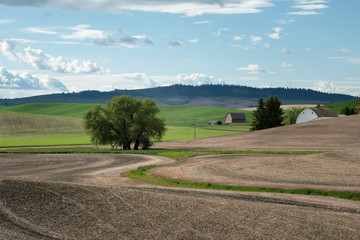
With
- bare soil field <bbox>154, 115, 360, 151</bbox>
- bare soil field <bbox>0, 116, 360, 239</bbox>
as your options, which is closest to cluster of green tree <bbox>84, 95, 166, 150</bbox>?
bare soil field <bbox>154, 115, 360, 151</bbox>

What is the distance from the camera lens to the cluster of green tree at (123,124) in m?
81.3

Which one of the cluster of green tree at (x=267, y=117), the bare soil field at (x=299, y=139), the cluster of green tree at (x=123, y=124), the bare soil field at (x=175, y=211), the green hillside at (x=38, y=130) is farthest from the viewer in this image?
the cluster of green tree at (x=267, y=117)

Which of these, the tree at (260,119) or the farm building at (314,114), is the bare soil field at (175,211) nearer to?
the tree at (260,119)

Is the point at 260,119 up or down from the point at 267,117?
down

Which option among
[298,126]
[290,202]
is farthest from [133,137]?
[290,202]

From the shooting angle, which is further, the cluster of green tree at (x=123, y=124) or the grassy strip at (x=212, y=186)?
the cluster of green tree at (x=123, y=124)

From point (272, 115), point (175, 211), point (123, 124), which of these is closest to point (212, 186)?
point (175, 211)

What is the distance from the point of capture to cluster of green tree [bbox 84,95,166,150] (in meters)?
81.3

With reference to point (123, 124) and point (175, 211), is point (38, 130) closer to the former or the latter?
point (123, 124)

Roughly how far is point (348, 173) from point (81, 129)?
110 meters

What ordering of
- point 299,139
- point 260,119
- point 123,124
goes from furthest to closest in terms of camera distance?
point 260,119 < point 299,139 < point 123,124

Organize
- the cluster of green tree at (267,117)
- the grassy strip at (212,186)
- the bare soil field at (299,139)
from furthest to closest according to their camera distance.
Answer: the cluster of green tree at (267,117) → the bare soil field at (299,139) → the grassy strip at (212,186)

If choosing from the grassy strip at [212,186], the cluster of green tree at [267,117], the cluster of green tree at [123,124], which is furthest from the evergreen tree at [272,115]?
the grassy strip at [212,186]

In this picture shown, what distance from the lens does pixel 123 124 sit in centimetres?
8238
